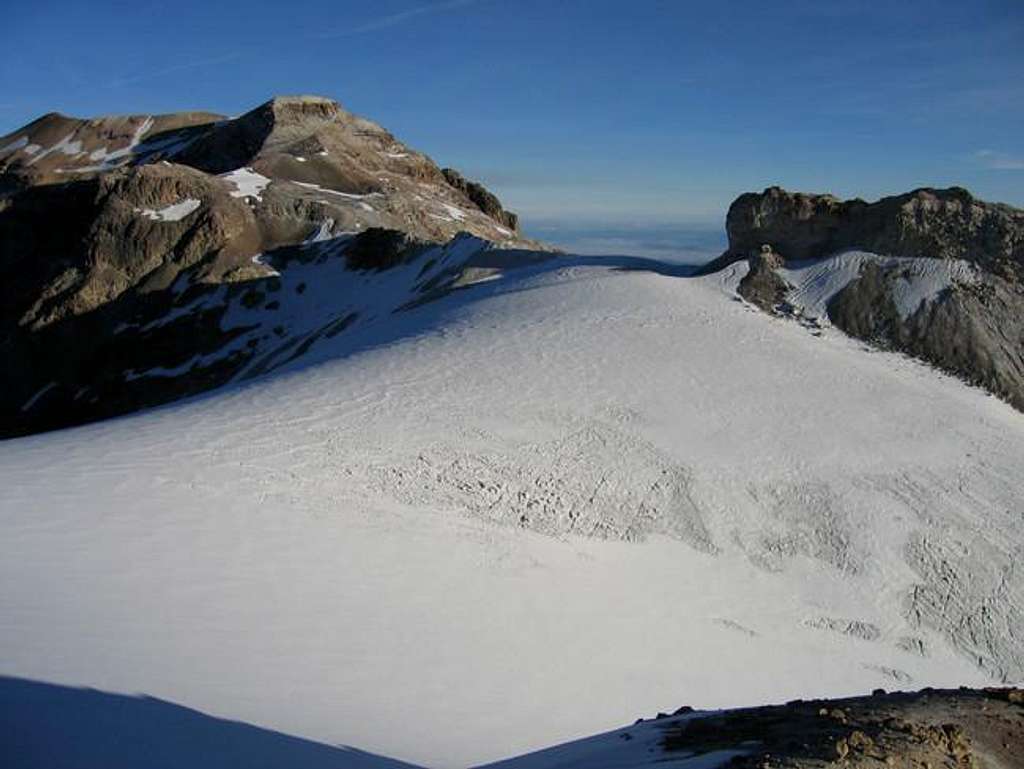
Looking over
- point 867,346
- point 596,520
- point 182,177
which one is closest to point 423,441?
point 596,520

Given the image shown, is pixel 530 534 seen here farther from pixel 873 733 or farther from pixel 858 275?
pixel 858 275

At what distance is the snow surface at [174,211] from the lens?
5000 cm

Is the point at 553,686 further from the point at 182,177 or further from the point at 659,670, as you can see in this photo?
the point at 182,177

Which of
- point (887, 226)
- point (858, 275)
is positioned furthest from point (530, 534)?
point (887, 226)

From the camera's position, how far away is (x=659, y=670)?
11.4 meters

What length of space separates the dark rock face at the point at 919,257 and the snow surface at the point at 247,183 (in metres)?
36.1

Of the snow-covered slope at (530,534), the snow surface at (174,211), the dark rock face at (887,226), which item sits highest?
the snow surface at (174,211)

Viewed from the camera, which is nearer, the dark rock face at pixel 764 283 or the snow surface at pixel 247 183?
the dark rock face at pixel 764 283

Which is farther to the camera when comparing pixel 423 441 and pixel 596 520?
pixel 423 441

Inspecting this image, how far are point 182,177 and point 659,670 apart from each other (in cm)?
4898

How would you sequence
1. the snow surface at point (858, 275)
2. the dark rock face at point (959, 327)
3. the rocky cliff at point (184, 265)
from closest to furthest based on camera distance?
the dark rock face at point (959, 327) → the snow surface at point (858, 275) → the rocky cliff at point (184, 265)

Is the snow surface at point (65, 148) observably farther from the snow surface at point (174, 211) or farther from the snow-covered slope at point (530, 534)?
the snow-covered slope at point (530, 534)

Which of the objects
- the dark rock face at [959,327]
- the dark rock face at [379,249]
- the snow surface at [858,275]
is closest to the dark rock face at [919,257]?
the dark rock face at [959,327]

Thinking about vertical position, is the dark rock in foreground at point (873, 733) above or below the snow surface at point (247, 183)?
below
